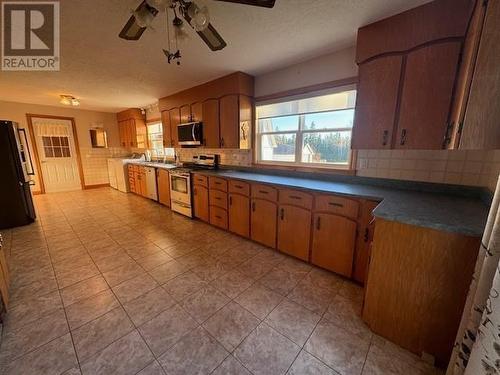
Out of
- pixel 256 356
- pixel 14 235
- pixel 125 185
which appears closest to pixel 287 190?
pixel 256 356

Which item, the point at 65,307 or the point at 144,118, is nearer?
the point at 65,307

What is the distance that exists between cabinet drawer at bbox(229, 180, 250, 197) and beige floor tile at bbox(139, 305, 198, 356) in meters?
1.56

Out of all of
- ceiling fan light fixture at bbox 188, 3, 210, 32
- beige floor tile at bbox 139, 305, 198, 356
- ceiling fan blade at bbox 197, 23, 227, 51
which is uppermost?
ceiling fan blade at bbox 197, 23, 227, 51

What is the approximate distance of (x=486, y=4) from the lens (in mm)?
956

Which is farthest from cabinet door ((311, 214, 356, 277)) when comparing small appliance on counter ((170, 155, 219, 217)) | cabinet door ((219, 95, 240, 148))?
small appliance on counter ((170, 155, 219, 217))

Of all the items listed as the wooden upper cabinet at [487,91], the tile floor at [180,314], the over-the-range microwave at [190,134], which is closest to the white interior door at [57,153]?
the tile floor at [180,314]

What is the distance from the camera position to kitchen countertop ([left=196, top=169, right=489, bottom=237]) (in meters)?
1.15

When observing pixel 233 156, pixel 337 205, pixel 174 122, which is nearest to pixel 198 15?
pixel 337 205

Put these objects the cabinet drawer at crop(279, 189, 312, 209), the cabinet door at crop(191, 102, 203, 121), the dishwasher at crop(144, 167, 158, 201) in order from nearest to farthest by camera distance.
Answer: the cabinet drawer at crop(279, 189, 312, 209), the cabinet door at crop(191, 102, 203, 121), the dishwasher at crop(144, 167, 158, 201)

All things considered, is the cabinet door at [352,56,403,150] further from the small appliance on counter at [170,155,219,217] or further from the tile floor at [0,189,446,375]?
the small appliance on counter at [170,155,219,217]

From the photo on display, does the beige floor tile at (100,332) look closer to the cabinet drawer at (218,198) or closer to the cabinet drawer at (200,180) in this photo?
the cabinet drawer at (218,198)

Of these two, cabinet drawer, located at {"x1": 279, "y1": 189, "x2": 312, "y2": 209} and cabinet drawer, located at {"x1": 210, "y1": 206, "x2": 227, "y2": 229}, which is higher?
cabinet drawer, located at {"x1": 279, "y1": 189, "x2": 312, "y2": 209}

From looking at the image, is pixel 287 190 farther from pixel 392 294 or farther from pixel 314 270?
pixel 392 294

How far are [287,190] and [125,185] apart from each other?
207 inches
